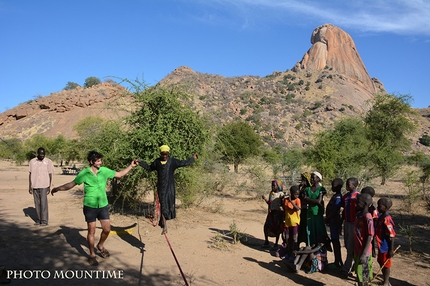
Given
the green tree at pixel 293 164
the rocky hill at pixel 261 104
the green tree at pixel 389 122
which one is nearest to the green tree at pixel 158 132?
the green tree at pixel 293 164

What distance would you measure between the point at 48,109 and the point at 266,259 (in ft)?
217

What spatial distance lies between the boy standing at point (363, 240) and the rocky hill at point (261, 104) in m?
44.7

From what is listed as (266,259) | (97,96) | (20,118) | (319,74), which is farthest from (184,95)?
(319,74)

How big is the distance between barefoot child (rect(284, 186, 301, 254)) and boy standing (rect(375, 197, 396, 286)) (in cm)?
138

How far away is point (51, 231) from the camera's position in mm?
7871

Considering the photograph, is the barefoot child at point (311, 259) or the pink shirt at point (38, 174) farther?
the pink shirt at point (38, 174)

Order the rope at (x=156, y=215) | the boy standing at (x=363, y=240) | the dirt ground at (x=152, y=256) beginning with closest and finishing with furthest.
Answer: the boy standing at (x=363, y=240) < the dirt ground at (x=152, y=256) < the rope at (x=156, y=215)

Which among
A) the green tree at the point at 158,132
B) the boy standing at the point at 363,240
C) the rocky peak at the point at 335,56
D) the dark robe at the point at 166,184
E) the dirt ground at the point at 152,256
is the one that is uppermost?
the rocky peak at the point at 335,56

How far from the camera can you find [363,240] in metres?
4.91

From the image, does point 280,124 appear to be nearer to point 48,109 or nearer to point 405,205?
point 48,109

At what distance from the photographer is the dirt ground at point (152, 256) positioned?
532 cm

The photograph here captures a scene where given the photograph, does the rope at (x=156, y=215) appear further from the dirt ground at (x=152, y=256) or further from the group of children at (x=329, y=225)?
the group of children at (x=329, y=225)

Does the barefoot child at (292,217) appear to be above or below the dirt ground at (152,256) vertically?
above

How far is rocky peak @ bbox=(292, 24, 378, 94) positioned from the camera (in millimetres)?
92062
